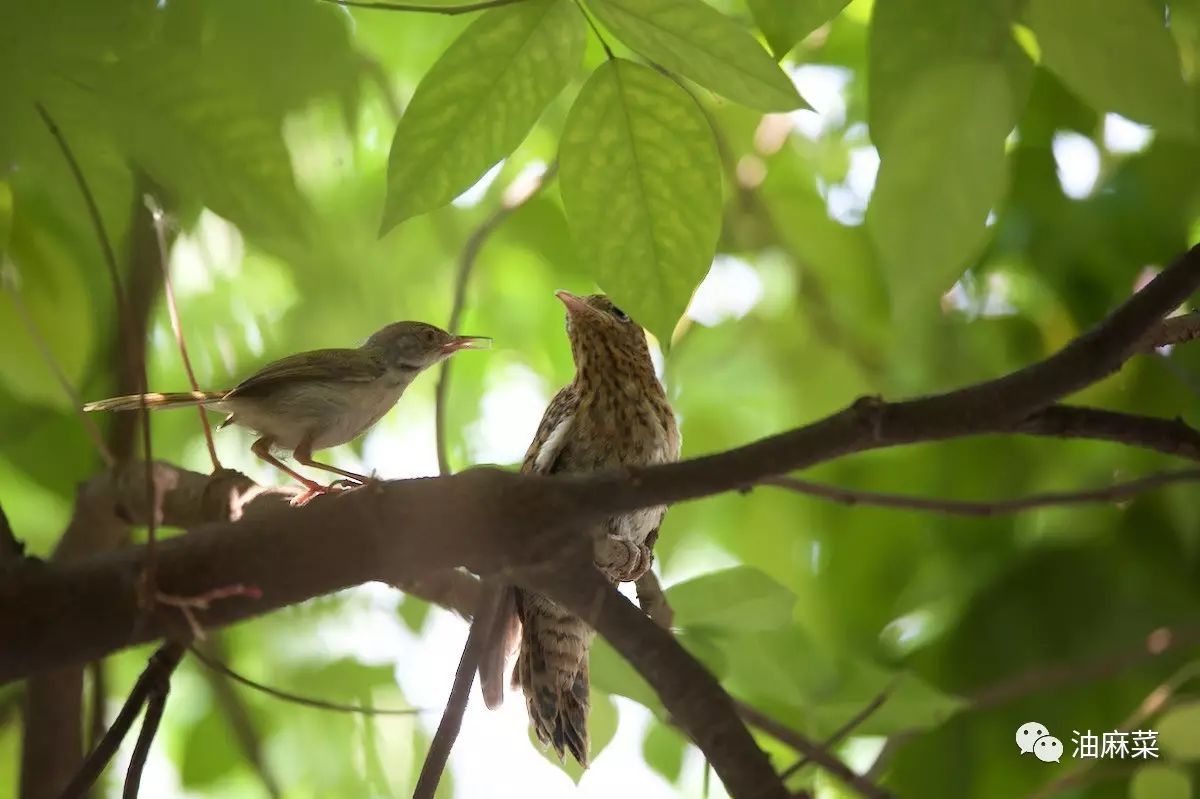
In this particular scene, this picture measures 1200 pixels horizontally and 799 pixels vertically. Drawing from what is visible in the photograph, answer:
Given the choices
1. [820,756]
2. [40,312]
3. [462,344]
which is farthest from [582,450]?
[40,312]

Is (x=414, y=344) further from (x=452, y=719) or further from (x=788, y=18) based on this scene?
(x=788, y=18)

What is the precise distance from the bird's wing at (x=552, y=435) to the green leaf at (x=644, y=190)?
0.96 metres

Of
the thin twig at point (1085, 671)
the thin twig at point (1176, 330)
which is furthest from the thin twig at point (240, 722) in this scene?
the thin twig at point (1176, 330)

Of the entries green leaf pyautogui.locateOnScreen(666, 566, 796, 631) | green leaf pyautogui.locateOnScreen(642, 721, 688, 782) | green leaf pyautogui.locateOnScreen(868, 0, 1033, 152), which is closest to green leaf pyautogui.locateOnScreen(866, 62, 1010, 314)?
green leaf pyautogui.locateOnScreen(868, 0, 1033, 152)

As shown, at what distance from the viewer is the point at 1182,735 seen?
1.68 metres

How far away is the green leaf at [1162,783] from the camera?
1.67 meters

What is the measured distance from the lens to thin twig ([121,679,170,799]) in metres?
1.14

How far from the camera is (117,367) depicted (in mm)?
2211

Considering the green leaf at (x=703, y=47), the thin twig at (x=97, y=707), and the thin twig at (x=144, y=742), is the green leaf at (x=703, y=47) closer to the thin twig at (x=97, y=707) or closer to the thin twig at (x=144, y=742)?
the thin twig at (x=144, y=742)

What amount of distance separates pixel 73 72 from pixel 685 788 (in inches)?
82.3

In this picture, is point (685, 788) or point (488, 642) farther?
point (685, 788)

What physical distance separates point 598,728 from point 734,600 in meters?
0.44

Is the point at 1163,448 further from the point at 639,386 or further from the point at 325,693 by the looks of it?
the point at 325,693

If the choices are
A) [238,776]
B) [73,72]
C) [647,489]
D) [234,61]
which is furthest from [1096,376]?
[238,776]
